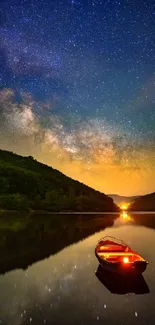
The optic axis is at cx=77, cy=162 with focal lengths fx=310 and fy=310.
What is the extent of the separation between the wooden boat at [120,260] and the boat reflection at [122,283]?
895mm

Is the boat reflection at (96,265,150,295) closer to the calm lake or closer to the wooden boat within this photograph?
the calm lake

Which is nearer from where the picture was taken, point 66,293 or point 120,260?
point 66,293

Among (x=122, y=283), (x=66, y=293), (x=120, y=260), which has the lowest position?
(x=66, y=293)

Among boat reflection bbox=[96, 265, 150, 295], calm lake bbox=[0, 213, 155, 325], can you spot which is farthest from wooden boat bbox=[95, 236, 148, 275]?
calm lake bbox=[0, 213, 155, 325]

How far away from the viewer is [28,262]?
105ft

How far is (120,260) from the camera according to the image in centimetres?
2673

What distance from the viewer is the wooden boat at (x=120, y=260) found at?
2306 centimetres

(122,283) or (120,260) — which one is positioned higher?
(120,260)

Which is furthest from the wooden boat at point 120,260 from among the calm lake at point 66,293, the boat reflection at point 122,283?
the calm lake at point 66,293

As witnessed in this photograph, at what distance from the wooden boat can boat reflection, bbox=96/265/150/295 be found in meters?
0.89

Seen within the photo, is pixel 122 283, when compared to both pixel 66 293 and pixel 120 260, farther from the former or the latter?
pixel 66 293

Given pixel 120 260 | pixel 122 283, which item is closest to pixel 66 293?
pixel 122 283

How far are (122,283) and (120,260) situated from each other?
10.3 ft

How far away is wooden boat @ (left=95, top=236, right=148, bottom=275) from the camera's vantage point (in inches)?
908
